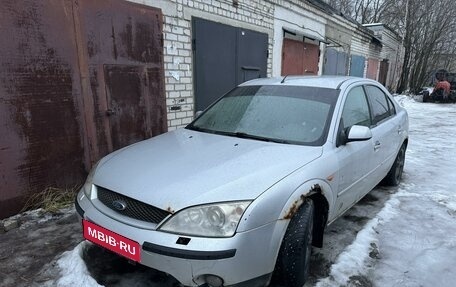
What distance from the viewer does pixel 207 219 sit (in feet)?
6.20

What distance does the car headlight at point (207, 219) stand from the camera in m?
1.88

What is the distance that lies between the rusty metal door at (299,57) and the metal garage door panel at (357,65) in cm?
432

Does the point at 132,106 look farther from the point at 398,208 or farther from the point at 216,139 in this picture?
the point at 398,208

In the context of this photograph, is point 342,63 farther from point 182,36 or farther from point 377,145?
point 377,145

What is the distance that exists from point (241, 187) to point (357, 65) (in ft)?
46.8

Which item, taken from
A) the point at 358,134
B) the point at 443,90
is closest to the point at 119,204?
the point at 358,134

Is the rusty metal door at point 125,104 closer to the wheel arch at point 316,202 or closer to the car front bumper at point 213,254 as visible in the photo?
the car front bumper at point 213,254

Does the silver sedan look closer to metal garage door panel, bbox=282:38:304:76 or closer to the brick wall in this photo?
the brick wall

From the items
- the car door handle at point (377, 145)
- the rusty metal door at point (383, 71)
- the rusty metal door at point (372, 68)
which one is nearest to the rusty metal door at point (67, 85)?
the car door handle at point (377, 145)

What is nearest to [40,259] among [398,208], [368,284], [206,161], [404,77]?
[206,161]

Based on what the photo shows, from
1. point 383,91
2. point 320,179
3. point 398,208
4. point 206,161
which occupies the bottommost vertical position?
point 398,208

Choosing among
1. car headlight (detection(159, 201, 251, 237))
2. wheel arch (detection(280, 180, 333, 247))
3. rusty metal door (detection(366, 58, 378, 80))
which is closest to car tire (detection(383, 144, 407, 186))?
wheel arch (detection(280, 180, 333, 247))

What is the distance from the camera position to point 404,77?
2422 cm

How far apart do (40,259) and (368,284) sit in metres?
2.54
